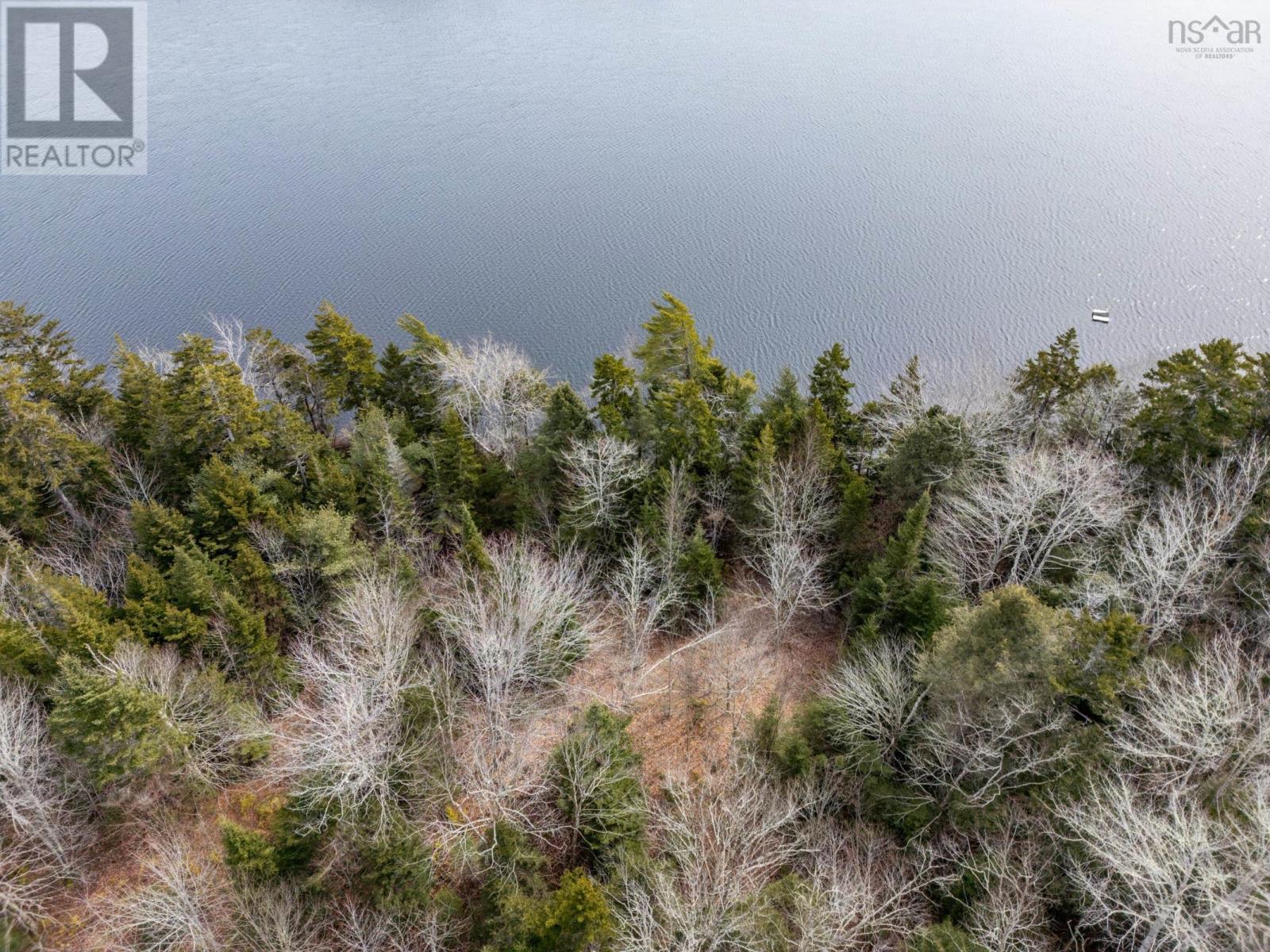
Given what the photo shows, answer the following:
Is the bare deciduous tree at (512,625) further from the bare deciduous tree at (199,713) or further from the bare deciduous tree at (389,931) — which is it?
the bare deciduous tree at (199,713)

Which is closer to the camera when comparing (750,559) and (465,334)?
(750,559)

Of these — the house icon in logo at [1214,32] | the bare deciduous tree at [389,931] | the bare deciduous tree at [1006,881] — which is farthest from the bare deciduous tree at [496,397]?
the house icon in logo at [1214,32]

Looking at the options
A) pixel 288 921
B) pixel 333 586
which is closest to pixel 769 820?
pixel 288 921

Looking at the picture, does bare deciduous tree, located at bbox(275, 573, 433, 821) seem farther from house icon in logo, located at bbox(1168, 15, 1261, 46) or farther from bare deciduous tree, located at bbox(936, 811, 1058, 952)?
house icon in logo, located at bbox(1168, 15, 1261, 46)

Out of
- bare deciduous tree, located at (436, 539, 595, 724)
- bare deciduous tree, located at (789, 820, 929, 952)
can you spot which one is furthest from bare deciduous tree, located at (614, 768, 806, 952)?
bare deciduous tree, located at (436, 539, 595, 724)

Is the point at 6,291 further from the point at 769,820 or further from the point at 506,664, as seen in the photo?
the point at 769,820

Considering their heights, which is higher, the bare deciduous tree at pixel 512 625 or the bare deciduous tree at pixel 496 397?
the bare deciduous tree at pixel 496 397
